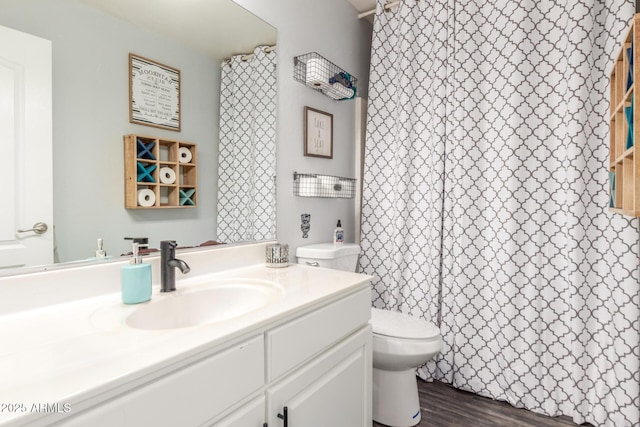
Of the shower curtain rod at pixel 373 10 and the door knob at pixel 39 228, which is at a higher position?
the shower curtain rod at pixel 373 10

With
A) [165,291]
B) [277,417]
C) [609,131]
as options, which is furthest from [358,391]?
[609,131]

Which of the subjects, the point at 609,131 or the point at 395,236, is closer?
the point at 609,131

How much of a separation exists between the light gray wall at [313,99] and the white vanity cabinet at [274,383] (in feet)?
2.40

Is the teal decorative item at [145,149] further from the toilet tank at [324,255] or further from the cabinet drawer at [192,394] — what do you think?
the toilet tank at [324,255]

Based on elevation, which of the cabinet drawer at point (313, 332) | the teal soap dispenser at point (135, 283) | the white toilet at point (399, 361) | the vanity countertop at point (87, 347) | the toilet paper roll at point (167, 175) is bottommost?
the white toilet at point (399, 361)

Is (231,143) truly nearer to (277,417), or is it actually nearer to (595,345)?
(277,417)

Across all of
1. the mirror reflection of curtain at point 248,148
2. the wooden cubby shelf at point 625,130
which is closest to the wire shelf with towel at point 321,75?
the mirror reflection of curtain at point 248,148

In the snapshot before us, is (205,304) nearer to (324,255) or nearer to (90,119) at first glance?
(90,119)

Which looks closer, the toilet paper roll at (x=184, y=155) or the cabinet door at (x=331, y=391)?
the cabinet door at (x=331, y=391)

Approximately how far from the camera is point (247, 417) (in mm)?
865

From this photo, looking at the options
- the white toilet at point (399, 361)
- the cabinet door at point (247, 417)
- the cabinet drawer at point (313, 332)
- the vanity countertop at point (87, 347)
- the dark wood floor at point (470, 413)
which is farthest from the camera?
the dark wood floor at point (470, 413)

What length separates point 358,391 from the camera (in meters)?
1.36

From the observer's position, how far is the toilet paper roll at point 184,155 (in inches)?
53.4

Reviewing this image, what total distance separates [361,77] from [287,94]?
92 centimetres
